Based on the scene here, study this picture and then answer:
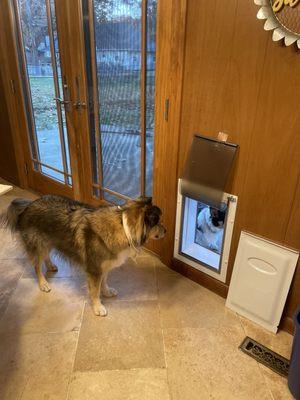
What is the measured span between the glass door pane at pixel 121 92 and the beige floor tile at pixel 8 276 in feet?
2.98

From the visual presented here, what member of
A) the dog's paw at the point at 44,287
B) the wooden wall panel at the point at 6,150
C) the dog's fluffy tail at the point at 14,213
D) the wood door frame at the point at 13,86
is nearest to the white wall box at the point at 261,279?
the dog's paw at the point at 44,287

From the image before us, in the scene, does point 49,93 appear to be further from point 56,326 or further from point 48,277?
point 56,326

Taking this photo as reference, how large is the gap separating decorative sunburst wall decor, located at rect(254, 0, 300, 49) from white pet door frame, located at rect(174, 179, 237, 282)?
35.9 inches

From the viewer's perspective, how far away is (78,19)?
2203mm

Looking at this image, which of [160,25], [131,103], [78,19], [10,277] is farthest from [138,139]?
[10,277]

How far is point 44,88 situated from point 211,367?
265cm

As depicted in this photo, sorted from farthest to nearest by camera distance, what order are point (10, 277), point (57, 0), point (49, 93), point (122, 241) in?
point (49, 93) → point (57, 0) → point (10, 277) → point (122, 241)

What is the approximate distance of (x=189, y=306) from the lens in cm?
191

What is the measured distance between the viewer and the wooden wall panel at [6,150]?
318 centimetres

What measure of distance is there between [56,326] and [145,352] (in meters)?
0.55

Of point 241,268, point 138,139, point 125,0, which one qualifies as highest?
point 125,0

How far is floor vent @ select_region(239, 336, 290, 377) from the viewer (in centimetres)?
152

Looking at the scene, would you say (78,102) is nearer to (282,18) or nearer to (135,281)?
(135,281)

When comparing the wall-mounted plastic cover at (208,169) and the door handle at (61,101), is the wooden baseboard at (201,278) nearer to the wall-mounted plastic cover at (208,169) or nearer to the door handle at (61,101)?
the wall-mounted plastic cover at (208,169)
